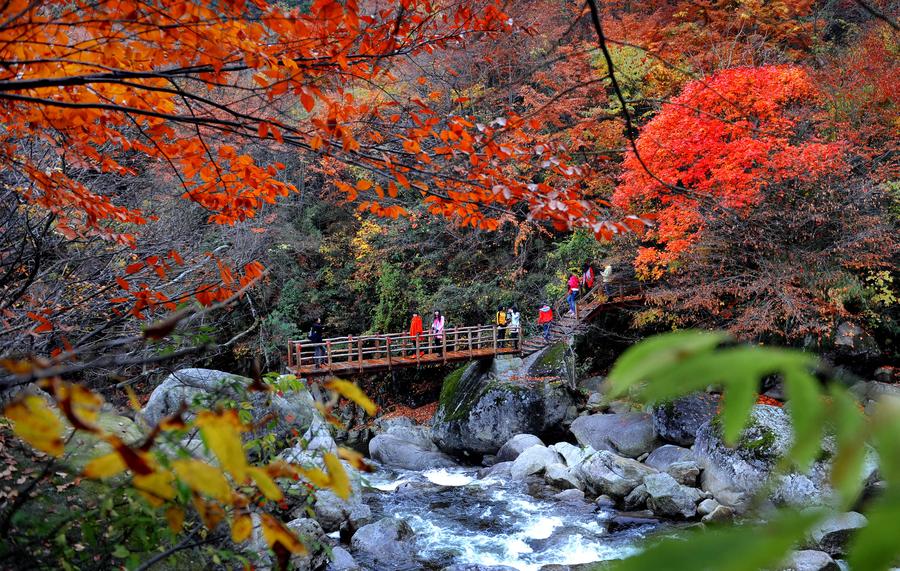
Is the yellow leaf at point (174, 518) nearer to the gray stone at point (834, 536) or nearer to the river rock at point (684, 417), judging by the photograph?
the gray stone at point (834, 536)

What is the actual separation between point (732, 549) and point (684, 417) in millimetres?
10979

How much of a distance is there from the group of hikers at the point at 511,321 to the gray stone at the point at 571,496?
5.76m

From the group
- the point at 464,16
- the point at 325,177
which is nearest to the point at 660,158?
the point at 464,16

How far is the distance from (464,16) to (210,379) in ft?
24.6

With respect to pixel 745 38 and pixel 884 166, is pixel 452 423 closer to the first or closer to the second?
pixel 884 166

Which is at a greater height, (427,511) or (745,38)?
(745,38)

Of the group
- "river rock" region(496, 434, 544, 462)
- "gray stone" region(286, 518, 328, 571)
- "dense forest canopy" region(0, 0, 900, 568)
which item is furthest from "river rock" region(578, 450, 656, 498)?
"gray stone" region(286, 518, 328, 571)

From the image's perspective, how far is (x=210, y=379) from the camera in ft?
29.0

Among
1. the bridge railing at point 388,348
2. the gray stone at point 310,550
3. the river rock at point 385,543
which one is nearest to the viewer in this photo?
the gray stone at point 310,550

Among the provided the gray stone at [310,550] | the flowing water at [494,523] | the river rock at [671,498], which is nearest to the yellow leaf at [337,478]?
the gray stone at [310,550]

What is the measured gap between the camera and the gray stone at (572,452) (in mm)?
10407

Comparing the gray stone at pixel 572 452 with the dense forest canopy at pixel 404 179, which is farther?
the gray stone at pixel 572 452

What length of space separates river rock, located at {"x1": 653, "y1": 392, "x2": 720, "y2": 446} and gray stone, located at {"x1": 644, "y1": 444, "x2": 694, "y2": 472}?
256 millimetres

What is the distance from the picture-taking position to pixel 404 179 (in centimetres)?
274
